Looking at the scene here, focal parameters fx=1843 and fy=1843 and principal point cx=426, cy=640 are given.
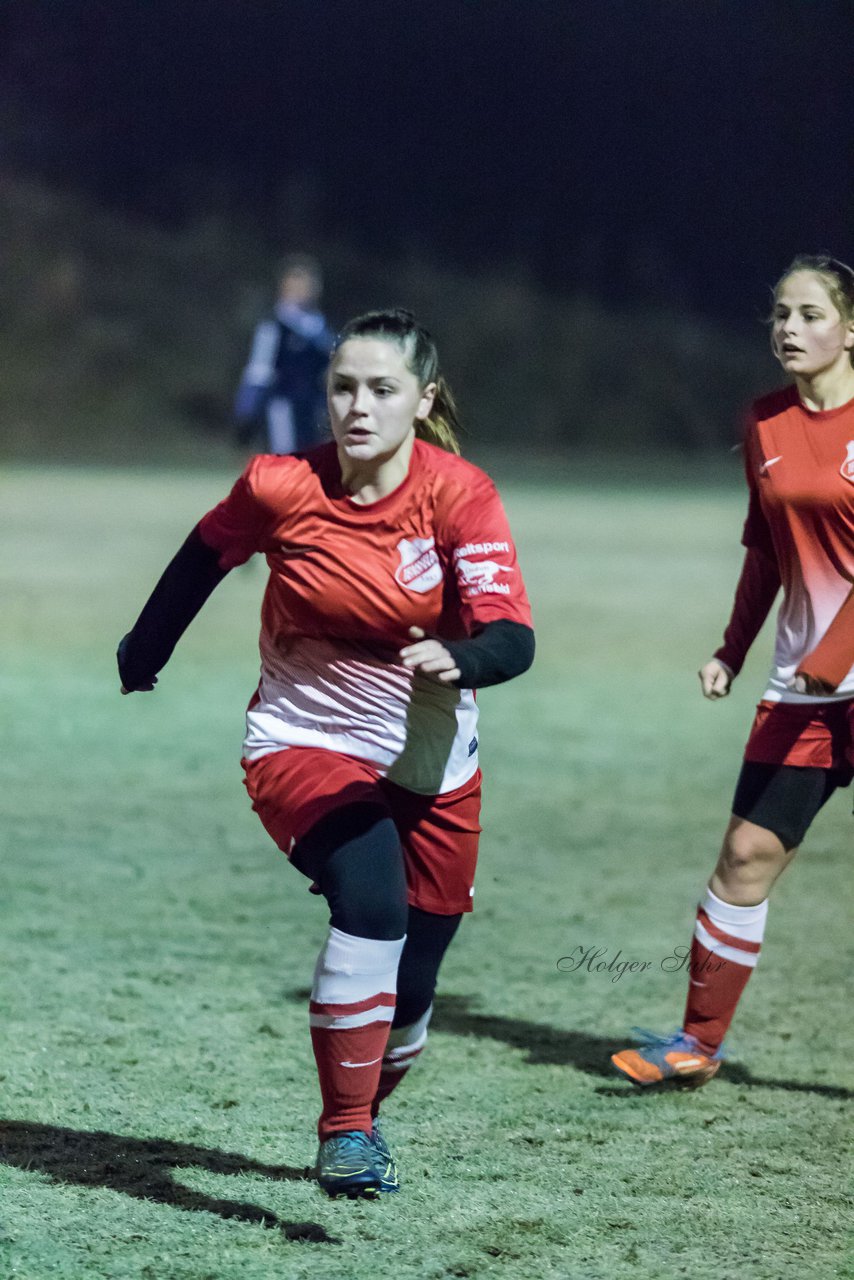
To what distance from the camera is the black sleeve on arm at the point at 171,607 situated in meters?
3.50

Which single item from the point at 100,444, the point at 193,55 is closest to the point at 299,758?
the point at 100,444

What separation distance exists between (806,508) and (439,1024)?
5.44 ft

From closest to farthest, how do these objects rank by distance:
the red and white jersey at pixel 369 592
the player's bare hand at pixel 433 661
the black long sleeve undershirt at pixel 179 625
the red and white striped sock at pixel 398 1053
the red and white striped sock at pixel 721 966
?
the player's bare hand at pixel 433 661
the black long sleeve undershirt at pixel 179 625
the red and white jersey at pixel 369 592
the red and white striped sock at pixel 398 1053
the red and white striped sock at pixel 721 966

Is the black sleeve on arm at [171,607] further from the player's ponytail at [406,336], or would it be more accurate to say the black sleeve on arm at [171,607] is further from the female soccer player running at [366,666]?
the player's ponytail at [406,336]

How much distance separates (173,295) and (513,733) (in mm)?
32562

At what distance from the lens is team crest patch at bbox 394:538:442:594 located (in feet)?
11.2

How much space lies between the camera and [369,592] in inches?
135

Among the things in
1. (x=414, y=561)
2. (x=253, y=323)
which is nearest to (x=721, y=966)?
(x=414, y=561)

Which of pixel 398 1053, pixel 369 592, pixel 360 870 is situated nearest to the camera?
pixel 360 870

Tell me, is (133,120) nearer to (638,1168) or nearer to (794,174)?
(794,174)

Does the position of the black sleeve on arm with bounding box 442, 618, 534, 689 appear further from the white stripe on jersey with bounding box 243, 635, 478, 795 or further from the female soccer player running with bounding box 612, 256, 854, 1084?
the female soccer player running with bounding box 612, 256, 854, 1084

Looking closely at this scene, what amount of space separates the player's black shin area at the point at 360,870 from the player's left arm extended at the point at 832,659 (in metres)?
1.07

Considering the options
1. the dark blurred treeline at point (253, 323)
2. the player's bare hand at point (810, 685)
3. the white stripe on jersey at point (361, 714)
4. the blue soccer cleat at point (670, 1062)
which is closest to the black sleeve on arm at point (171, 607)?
the white stripe on jersey at point (361, 714)

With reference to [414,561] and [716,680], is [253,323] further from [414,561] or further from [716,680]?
[414,561]
